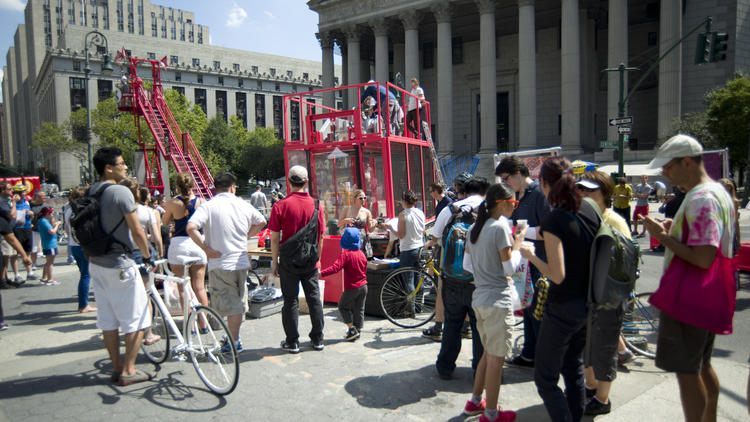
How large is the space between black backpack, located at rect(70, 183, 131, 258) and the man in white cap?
4537 mm

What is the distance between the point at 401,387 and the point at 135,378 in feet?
8.61

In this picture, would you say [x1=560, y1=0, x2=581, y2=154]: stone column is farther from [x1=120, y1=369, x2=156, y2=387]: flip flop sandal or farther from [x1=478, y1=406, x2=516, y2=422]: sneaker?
[x1=120, y1=369, x2=156, y2=387]: flip flop sandal

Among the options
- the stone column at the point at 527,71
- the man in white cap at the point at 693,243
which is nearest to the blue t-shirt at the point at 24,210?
the man in white cap at the point at 693,243

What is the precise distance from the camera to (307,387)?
14.4 feet

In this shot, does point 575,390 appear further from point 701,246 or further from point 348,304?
point 348,304

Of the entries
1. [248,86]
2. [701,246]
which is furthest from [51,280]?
[248,86]

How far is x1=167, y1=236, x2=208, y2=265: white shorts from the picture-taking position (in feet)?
19.3

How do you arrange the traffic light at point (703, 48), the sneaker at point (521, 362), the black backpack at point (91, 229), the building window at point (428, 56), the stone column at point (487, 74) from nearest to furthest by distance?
1. the black backpack at point (91, 229)
2. the sneaker at point (521, 362)
3. the traffic light at point (703, 48)
4. the stone column at point (487, 74)
5. the building window at point (428, 56)

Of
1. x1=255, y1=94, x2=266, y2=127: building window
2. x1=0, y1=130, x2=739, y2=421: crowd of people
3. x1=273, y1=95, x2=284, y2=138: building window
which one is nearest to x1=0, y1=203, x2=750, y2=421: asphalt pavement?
x1=0, y1=130, x2=739, y2=421: crowd of people

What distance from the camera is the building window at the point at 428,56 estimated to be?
42812mm

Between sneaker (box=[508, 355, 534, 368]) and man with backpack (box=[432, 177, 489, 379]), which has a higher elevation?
man with backpack (box=[432, 177, 489, 379])

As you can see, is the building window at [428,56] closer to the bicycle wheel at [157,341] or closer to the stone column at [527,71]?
the stone column at [527,71]

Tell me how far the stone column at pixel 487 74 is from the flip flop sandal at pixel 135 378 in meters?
31.2

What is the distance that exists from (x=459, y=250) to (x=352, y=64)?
39.4 metres
